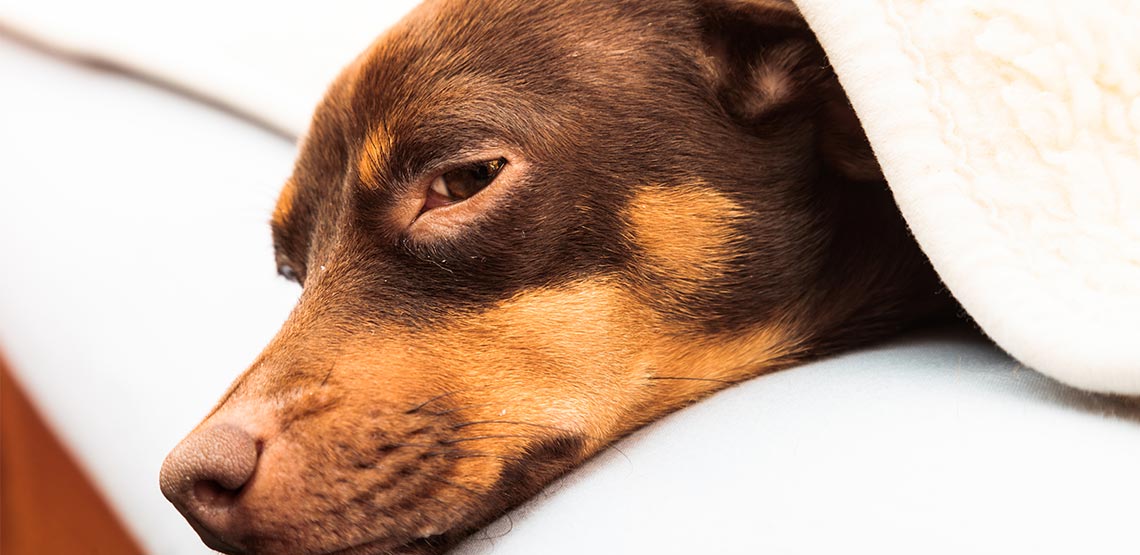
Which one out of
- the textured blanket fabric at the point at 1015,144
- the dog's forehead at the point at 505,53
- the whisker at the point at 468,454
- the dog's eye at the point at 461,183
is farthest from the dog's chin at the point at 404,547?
the textured blanket fabric at the point at 1015,144

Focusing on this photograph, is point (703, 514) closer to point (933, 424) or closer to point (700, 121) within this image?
point (933, 424)

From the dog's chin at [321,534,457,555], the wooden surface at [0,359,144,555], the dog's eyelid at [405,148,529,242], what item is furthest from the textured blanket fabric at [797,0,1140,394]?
the wooden surface at [0,359,144,555]

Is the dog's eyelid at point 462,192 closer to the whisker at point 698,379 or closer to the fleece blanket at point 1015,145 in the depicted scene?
the whisker at point 698,379

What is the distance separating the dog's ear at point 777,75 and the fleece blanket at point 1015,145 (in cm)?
16

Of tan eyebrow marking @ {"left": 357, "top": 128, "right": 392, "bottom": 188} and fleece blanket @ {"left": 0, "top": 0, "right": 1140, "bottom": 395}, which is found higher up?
tan eyebrow marking @ {"left": 357, "top": 128, "right": 392, "bottom": 188}

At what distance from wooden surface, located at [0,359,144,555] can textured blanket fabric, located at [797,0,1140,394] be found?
9.24ft

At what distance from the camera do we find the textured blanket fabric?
4.13ft

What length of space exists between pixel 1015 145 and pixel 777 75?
1.37ft

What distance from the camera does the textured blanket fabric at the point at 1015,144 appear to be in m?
1.26

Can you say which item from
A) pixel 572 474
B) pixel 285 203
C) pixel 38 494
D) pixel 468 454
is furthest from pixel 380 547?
pixel 38 494

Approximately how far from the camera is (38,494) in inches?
136

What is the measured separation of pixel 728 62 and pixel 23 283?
190 centimetres

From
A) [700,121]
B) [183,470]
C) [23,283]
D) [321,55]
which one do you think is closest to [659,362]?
[700,121]

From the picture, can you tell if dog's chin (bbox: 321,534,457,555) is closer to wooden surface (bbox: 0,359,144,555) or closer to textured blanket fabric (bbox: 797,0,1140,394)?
textured blanket fabric (bbox: 797,0,1140,394)
